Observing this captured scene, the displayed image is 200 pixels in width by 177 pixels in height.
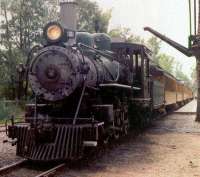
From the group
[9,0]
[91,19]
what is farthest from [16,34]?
[91,19]

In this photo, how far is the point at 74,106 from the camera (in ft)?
29.1

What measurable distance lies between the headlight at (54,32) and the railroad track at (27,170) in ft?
8.59

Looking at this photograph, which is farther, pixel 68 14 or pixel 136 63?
pixel 68 14

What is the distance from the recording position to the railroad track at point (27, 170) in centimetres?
695

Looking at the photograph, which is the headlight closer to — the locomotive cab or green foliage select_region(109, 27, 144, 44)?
the locomotive cab

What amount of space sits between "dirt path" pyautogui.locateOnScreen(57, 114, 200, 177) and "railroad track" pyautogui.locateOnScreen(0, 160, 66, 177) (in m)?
0.23

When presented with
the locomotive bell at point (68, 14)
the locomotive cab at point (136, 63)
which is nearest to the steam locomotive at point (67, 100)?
the locomotive cab at point (136, 63)

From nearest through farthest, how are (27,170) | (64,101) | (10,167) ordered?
(10,167)
(27,170)
(64,101)

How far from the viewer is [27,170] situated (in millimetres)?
7570

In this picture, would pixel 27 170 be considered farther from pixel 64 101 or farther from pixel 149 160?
pixel 149 160

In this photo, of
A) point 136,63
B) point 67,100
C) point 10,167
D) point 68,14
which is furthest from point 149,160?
point 68,14

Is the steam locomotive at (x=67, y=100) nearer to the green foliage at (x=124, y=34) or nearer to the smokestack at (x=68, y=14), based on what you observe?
the smokestack at (x=68, y=14)

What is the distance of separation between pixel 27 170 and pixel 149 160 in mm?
2559

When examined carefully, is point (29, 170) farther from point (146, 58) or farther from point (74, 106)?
point (146, 58)
